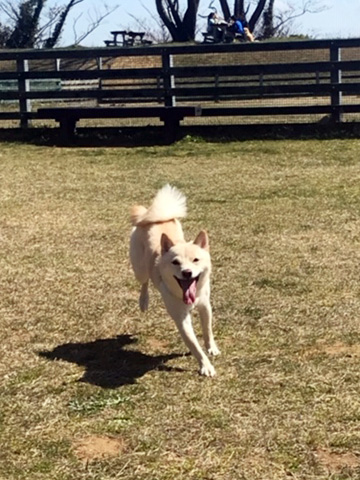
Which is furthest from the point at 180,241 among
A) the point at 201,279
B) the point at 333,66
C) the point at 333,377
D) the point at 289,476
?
the point at 333,66

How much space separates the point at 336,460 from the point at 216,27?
23.3 m

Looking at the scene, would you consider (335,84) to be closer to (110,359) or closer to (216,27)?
(110,359)

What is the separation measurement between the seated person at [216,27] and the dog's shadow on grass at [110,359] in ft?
71.6

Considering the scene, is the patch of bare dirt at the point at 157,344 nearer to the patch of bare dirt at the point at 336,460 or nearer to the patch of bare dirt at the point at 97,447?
the patch of bare dirt at the point at 97,447

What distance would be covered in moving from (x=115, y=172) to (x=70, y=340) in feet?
18.4

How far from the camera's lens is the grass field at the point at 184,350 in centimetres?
288

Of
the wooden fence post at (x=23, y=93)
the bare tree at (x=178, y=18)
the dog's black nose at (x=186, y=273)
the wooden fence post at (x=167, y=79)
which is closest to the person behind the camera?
the dog's black nose at (x=186, y=273)

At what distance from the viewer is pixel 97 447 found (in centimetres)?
296

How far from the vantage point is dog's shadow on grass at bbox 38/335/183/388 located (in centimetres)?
366

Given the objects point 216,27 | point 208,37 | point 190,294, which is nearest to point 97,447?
point 190,294

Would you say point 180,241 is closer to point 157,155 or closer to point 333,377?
point 333,377

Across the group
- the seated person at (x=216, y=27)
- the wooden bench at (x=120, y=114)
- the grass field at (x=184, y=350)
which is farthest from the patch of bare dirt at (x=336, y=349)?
the seated person at (x=216, y=27)

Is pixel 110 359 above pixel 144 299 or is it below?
below

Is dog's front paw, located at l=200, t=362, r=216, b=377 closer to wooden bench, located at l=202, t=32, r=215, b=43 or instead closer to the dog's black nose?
the dog's black nose
